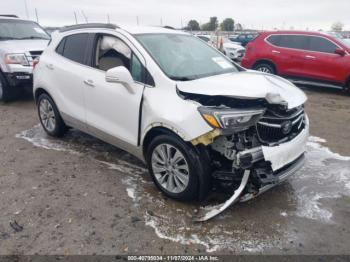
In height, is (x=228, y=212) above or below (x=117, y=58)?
below

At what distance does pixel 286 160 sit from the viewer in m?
3.26

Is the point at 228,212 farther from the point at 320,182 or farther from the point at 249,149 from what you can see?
the point at 320,182

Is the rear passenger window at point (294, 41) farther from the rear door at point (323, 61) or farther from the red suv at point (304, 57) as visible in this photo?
the rear door at point (323, 61)

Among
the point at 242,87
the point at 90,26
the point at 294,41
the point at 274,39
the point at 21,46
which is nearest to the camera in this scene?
the point at 242,87

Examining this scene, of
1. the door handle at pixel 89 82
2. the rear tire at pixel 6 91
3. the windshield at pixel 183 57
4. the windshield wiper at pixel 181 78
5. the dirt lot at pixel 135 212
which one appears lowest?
the dirt lot at pixel 135 212

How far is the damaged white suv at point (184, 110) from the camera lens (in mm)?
3133

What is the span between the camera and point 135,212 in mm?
3426

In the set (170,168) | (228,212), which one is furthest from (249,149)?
(170,168)

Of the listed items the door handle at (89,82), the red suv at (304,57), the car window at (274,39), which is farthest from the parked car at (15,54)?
the car window at (274,39)

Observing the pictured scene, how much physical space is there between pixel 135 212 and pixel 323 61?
785 cm

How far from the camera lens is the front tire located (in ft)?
10.6

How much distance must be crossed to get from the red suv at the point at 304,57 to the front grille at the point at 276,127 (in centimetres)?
659

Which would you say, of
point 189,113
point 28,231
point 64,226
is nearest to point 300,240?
point 189,113

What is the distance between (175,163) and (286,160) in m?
1.10
